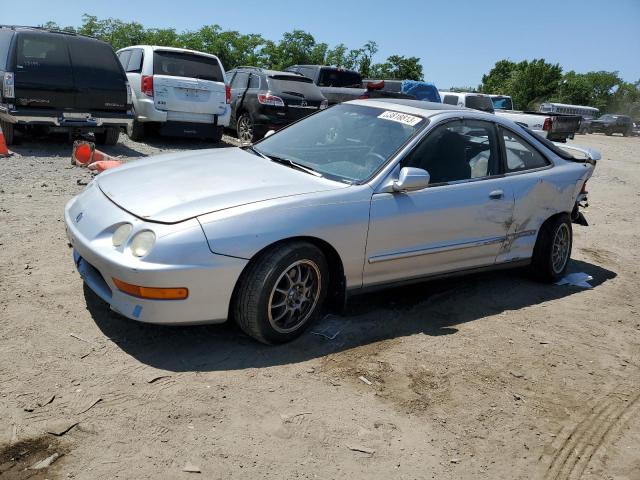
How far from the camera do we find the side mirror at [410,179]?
4.16 meters

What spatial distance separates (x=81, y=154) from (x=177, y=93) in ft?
9.61

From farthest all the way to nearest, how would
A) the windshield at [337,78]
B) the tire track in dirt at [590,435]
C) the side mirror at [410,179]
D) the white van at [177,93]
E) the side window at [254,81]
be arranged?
the windshield at [337,78] < the side window at [254,81] < the white van at [177,93] < the side mirror at [410,179] < the tire track in dirt at [590,435]

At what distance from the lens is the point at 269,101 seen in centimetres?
1248

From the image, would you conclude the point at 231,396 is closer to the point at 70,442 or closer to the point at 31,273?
the point at 70,442

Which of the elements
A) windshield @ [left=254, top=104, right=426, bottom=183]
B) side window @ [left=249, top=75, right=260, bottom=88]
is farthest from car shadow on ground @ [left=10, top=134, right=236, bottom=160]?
windshield @ [left=254, top=104, right=426, bottom=183]

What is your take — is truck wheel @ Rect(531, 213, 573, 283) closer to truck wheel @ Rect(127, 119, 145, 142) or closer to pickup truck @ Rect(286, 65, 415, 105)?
truck wheel @ Rect(127, 119, 145, 142)

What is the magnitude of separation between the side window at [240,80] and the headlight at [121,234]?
10400 millimetres

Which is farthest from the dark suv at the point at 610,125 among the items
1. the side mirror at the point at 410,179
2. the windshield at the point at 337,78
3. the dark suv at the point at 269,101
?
the side mirror at the point at 410,179

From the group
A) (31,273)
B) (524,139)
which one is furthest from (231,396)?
(524,139)

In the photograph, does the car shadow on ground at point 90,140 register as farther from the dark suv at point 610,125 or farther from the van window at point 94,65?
the dark suv at point 610,125

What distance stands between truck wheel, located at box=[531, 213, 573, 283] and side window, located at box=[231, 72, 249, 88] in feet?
30.5

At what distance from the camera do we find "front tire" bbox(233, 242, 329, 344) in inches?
143

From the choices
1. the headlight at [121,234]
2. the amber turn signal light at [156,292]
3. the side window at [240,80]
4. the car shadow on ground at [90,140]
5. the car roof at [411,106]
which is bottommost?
the car shadow on ground at [90,140]

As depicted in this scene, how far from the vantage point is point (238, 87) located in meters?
13.7
